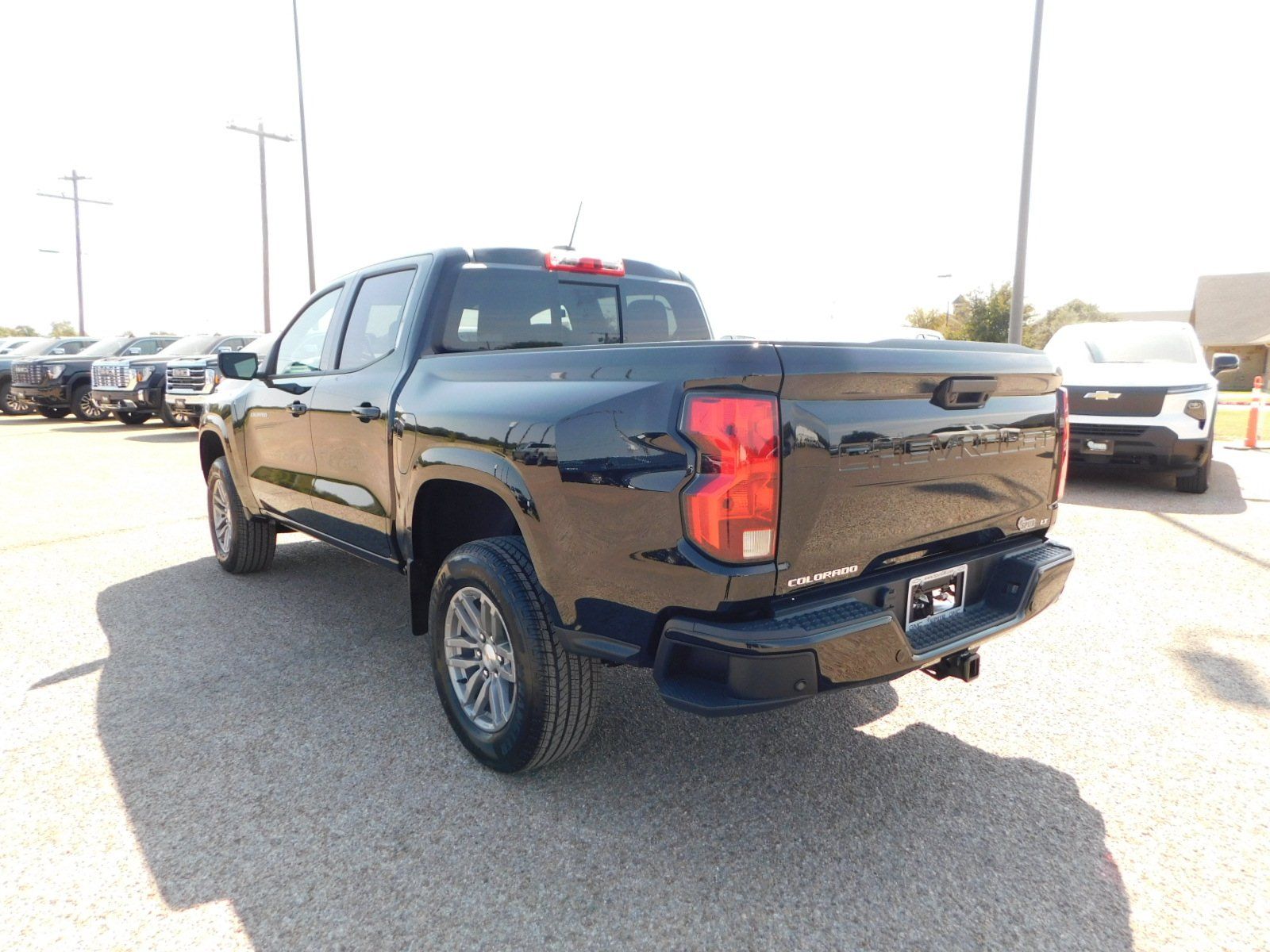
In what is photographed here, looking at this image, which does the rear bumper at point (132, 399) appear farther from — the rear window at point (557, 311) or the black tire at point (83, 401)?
the rear window at point (557, 311)

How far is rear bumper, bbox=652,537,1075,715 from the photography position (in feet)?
7.07

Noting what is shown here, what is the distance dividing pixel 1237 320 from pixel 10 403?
201 feet

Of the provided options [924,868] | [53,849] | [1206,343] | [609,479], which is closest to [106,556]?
[53,849]

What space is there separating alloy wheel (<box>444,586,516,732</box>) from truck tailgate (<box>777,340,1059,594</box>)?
111cm

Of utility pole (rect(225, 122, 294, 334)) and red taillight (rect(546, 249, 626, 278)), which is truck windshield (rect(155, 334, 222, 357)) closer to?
utility pole (rect(225, 122, 294, 334))

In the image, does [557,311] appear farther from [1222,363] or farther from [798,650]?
[1222,363]

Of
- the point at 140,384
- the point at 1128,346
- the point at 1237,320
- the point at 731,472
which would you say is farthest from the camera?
the point at 1237,320

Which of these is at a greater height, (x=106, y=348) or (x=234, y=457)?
(x=106, y=348)

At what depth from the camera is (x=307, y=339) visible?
4.57 m

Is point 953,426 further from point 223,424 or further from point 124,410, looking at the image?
point 124,410

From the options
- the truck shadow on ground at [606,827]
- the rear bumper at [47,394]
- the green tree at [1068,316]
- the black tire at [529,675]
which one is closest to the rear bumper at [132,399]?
the rear bumper at [47,394]

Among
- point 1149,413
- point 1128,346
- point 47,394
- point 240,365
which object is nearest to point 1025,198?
point 1128,346

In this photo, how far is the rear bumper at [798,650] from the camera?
215 centimetres

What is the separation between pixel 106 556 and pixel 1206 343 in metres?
57.7
